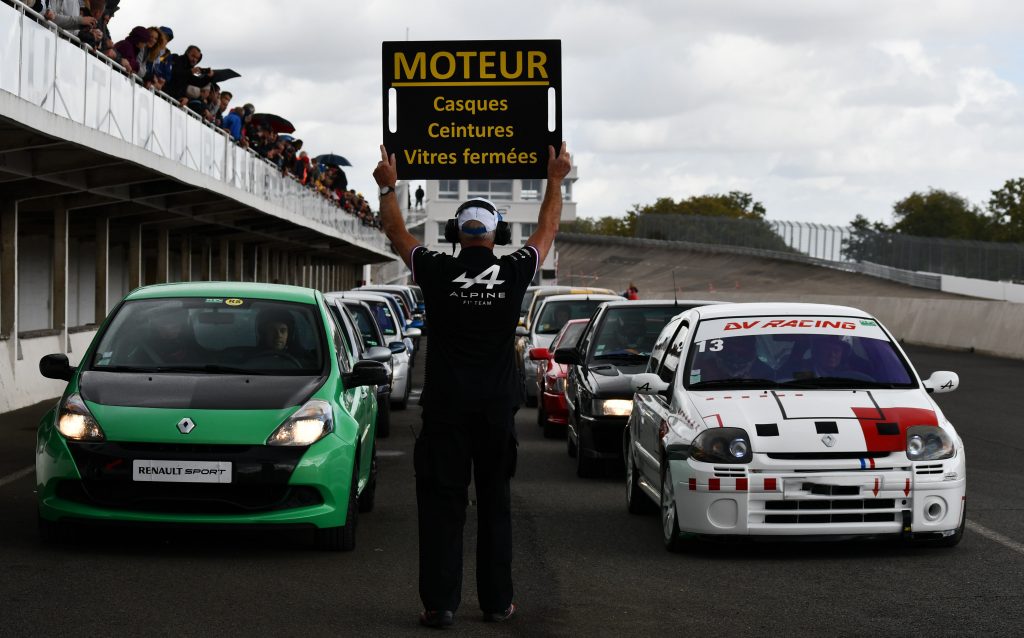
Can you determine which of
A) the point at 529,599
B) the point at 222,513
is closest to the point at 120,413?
the point at 222,513

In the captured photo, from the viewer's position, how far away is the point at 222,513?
27.7 ft

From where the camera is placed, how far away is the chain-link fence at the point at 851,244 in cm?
7369

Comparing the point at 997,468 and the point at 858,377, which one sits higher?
the point at 858,377

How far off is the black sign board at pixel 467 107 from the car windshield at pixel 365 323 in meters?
6.22

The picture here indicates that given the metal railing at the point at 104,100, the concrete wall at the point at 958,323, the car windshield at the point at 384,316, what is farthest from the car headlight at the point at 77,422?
the concrete wall at the point at 958,323

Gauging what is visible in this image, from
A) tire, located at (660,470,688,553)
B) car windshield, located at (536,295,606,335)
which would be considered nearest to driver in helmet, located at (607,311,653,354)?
tire, located at (660,470,688,553)

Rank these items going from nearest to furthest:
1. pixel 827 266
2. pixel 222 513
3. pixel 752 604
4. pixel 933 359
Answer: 1. pixel 752 604
2. pixel 222 513
3. pixel 933 359
4. pixel 827 266

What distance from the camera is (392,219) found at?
6871 mm

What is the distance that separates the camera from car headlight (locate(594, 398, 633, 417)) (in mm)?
12789

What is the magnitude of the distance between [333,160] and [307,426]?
1875 inches

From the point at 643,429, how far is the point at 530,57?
3.94 metres

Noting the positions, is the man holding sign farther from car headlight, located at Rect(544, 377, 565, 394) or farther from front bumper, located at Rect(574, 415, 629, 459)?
car headlight, located at Rect(544, 377, 565, 394)

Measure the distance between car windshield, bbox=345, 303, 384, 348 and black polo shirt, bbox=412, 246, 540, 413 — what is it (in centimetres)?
1240

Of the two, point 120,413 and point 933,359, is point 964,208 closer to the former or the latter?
point 933,359
